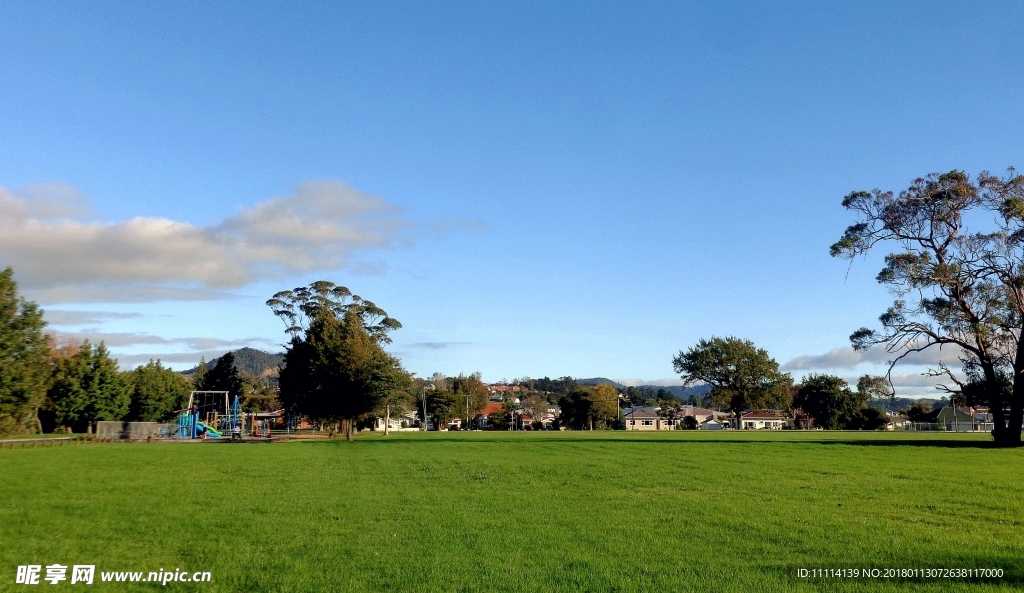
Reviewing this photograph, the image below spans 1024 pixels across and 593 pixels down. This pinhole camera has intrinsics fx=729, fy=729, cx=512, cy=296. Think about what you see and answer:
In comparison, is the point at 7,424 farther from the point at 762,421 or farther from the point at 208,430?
the point at 762,421

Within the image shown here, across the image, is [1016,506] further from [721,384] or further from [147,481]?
[721,384]

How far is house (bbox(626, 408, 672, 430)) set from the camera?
142 m

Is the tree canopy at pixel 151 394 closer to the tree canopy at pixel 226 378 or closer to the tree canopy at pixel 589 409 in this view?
the tree canopy at pixel 226 378

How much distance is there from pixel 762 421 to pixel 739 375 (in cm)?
4006

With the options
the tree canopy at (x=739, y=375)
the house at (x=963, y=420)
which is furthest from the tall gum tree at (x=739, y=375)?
the house at (x=963, y=420)

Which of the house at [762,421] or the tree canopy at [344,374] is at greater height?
the tree canopy at [344,374]

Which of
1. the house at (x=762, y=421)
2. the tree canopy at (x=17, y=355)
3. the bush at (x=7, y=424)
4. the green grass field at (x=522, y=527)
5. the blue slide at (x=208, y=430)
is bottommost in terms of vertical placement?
the house at (x=762, y=421)

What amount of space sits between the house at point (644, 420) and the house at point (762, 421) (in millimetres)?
19695

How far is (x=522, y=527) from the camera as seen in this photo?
13500mm

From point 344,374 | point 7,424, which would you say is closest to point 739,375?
point 344,374

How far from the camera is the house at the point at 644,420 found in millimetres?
141750

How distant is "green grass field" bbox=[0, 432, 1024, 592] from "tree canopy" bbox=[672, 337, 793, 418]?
99848 mm

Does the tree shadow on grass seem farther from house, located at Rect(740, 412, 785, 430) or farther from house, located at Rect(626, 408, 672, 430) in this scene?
house, located at Rect(740, 412, 785, 430)

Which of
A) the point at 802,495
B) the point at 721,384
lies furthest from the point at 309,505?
the point at 721,384
